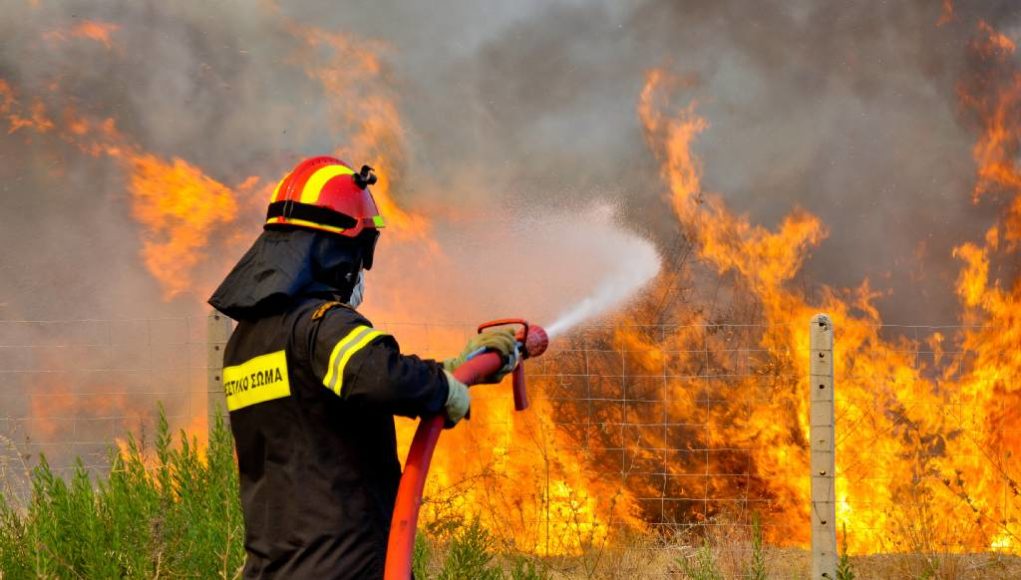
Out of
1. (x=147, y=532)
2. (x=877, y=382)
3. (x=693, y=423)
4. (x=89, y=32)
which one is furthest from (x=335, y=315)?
(x=89, y=32)

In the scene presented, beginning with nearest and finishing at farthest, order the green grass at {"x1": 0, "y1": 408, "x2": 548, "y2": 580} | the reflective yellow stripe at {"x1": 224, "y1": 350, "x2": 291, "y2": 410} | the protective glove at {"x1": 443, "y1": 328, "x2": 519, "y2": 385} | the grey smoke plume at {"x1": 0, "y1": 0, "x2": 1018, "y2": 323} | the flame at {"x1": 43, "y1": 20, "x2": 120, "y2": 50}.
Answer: the reflective yellow stripe at {"x1": 224, "y1": 350, "x2": 291, "y2": 410}
the protective glove at {"x1": 443, "y1": 328, "x2": 519, "y2": 385}
the green grass at {"x1": 0, "y1": 408, "x2": 548, "y2": 580}
the grey smoke plume at {"x1": 0, "y1": 0, "x2": 1018, "y2": 323}
the flame at {"x1": 43, "y1": 20, "x2": 120, "y2": 50}

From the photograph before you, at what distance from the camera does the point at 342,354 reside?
2578mm

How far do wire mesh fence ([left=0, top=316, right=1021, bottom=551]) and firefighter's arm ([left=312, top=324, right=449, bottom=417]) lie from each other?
172 inches

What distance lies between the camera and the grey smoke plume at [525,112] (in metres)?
11.1

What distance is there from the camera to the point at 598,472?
8852 millimetres

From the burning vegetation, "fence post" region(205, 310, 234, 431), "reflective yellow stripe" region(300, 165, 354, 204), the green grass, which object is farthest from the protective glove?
the burning vegetation

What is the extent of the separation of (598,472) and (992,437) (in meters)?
3.26

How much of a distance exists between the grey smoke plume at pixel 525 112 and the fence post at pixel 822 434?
5348 mm

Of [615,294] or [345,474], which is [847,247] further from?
[345,474]

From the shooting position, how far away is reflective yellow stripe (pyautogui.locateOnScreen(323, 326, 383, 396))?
2574mm

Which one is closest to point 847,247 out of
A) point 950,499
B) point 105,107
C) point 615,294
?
point 615,294

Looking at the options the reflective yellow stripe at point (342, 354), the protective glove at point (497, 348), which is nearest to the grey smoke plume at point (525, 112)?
the protective glove at point (497, 348)

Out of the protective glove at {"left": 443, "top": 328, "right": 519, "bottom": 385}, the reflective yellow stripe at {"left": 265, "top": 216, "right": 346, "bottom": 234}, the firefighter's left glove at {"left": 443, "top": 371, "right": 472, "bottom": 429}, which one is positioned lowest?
the firefighter's left glove at {"left": 443, "top": 371, "right": 472, "bottom": 429}

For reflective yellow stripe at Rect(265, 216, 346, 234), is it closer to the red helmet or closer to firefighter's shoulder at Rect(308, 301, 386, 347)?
the red helmet
